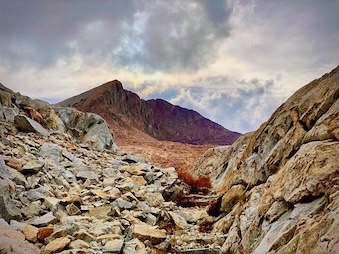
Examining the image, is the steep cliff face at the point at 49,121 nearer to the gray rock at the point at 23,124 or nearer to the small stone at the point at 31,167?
the gray rock at the point at 23,124

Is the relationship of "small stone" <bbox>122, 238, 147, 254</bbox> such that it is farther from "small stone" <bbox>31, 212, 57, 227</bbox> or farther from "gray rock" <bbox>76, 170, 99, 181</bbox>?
"gray rock" <bbox>76, 170, 99, 181</bbox>

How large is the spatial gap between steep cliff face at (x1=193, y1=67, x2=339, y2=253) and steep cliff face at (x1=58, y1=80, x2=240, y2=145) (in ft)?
225

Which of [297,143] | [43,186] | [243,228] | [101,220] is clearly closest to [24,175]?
[43,186]

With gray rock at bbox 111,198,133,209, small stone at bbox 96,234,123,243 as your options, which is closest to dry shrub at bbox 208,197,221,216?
gray rock at bbox 111,198,133,209

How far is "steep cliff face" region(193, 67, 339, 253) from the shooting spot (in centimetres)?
436

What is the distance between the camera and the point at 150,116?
390 ft

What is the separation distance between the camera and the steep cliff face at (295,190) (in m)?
4.36

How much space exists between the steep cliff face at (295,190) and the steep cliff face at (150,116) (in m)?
68.7

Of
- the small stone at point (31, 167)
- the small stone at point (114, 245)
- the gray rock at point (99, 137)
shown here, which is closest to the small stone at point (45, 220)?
the small stone at point (114, 245)

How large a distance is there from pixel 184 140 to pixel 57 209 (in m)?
106

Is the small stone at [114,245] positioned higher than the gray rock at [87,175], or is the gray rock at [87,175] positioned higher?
the gray rock at [87,175]

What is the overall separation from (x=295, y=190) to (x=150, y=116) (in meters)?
114

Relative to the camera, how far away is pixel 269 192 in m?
7.16

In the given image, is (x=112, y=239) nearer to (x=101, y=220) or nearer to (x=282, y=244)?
(x=101, y=220)
